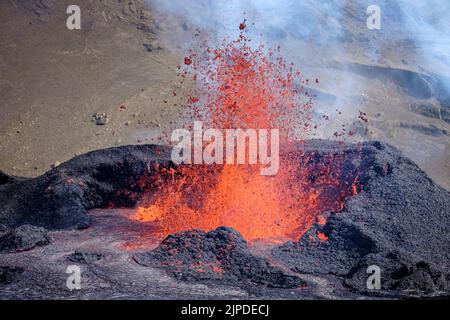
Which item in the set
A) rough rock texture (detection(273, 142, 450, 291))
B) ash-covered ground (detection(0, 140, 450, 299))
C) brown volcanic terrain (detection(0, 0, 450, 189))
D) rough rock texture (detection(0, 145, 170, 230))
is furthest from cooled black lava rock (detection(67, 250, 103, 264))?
brown volcanic terrain (detection(0, 0, 450, 189))

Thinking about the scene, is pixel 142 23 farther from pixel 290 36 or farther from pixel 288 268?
pixel 288 268

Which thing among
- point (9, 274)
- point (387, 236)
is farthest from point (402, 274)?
point (9, 274)

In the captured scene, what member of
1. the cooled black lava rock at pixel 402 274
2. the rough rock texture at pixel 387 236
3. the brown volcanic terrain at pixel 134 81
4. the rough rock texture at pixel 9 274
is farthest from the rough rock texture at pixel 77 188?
the cooled black lava rock at pixel 402 274

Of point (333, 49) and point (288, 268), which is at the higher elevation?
point (333, 49)

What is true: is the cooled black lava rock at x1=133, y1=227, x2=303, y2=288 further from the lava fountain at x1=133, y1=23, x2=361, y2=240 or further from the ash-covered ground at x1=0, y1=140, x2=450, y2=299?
the lava fountain at x1=133, y1=23, x2=361, y2=240
